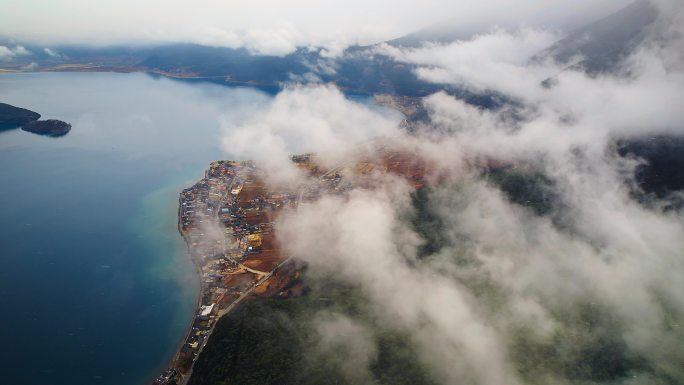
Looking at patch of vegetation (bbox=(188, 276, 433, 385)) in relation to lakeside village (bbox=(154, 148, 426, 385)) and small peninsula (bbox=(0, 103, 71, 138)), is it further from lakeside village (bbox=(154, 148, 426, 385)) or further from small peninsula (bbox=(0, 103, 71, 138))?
small peninsula (bbox=(0, 103, 71, 138))

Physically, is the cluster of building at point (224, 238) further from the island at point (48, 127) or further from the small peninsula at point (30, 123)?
the small peninsula at point (30, 123)

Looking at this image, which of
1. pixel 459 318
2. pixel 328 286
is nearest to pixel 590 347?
pixel 459 318

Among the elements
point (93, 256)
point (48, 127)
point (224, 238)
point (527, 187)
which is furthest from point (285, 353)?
point (48, 127)

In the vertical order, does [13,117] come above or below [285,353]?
below

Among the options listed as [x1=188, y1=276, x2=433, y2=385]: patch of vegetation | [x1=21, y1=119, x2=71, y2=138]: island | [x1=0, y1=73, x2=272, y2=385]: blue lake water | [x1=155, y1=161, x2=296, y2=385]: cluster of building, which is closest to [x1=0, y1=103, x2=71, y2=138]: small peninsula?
[x1=21, y1=119, x2=71, y2=138]: island

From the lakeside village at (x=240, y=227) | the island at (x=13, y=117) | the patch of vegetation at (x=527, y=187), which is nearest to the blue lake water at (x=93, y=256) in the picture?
the lakeside village at (x=240, y=227)

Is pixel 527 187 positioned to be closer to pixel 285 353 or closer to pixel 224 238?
pixel 285 353
